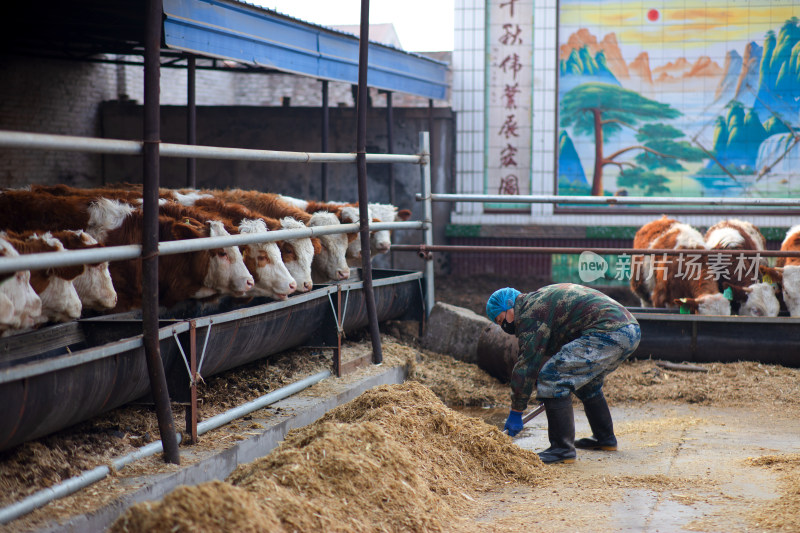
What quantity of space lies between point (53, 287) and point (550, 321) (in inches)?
118

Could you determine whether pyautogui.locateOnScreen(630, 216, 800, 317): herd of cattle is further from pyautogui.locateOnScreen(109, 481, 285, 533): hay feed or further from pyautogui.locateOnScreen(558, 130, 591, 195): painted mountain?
pyautogui.locateOnScreen(109, 481, 285, 533): hay feed

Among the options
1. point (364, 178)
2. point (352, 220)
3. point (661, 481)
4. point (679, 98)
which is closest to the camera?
point (661, 481)

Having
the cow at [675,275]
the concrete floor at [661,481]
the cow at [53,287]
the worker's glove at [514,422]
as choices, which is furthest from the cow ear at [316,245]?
the cow at [675,275]

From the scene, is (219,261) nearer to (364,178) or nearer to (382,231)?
(364,178)

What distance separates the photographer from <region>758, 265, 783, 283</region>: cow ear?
845 cm

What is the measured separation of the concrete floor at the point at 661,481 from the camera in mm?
3889

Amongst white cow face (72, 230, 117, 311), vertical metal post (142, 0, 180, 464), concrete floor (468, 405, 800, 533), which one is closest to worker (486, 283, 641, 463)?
Result: concrete floor (468, 405, 800, 533)

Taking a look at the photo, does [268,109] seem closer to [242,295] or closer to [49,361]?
[242,295]

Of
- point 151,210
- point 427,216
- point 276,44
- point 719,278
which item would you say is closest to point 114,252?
point 151,210

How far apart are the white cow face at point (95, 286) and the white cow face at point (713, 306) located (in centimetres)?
568

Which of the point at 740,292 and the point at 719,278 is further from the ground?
the point at 719,278

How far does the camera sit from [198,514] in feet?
9.63

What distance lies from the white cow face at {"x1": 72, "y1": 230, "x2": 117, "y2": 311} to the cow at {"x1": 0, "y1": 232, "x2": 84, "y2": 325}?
0.31 metres

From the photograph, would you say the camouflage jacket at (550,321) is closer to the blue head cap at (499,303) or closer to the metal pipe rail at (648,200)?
the blue head cap at (499,303)
